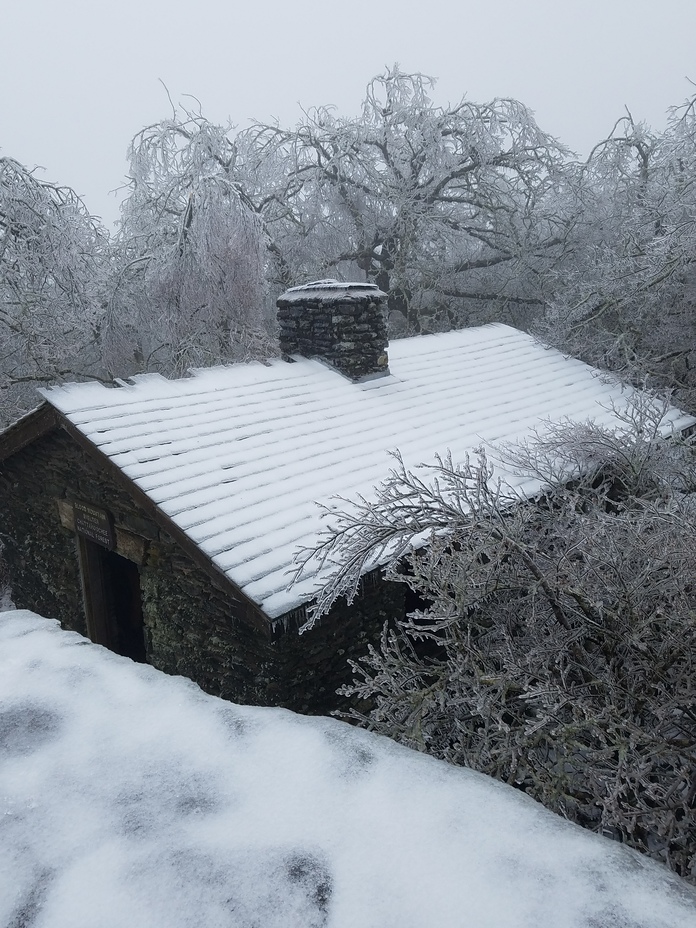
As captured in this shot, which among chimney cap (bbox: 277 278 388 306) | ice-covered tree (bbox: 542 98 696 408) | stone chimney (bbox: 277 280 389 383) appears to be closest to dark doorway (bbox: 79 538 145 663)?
stone chimney (bbox: 277 280 389 383)

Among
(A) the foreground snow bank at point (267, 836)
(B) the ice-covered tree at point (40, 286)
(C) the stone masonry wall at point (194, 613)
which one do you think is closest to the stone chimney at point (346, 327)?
(C) the stone masonry wall at point (194, 613)

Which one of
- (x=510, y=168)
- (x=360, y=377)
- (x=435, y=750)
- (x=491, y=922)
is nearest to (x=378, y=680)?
(x=435, y=750)

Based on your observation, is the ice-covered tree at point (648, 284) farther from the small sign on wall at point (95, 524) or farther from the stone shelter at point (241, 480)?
the small sign on wall at point (95, 524)

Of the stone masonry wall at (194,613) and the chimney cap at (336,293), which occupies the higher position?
the chimney cap at (336,293)

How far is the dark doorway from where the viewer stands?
704 cm

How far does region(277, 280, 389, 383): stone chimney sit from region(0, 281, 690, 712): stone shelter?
0.02 m

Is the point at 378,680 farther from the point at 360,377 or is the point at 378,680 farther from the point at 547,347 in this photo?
the point at 547,347

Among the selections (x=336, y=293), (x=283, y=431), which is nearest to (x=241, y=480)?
(x=283, y=431)

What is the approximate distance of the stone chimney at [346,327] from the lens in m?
8.23

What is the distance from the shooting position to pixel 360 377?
27.0 feet

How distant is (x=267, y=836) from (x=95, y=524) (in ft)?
18.4

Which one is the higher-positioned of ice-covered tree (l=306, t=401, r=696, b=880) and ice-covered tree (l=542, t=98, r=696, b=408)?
ice-covered tree (l=542, t=98, r=696, b=408)

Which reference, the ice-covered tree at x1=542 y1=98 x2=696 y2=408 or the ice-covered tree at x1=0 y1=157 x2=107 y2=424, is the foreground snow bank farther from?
the ice-covered tree at x1=0 y1=157 x2=107 y2=424

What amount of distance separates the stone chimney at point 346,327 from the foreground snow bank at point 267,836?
686 centimetres
